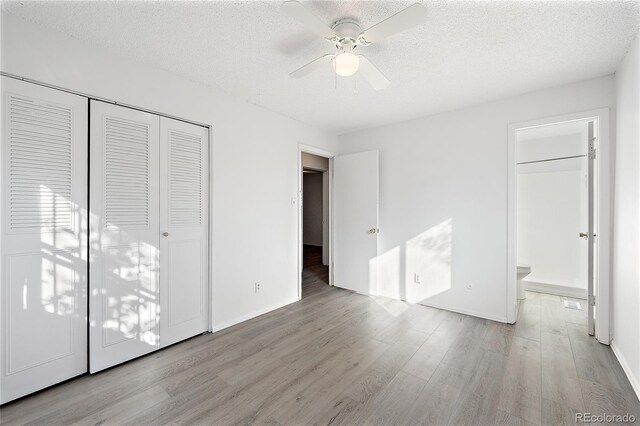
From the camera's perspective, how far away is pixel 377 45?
2123mm

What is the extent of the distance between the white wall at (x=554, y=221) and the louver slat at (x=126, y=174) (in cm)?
527

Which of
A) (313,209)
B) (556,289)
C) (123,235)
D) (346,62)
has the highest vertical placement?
(346,62)

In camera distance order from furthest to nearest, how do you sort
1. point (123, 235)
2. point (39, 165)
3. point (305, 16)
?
point (123, 235), point (39, 165), point (305, 16)

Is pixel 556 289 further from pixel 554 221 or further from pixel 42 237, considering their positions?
pixel 42 237

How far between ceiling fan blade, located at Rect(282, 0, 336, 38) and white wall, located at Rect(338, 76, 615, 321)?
243cm

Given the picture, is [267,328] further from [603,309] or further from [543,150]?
[543,150]

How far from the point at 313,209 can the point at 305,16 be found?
7.55m

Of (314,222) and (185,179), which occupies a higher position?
(185,179)

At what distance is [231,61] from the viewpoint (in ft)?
7.80

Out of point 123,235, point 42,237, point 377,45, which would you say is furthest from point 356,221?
point 42,237

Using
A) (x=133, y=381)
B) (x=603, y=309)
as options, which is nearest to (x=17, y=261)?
(x=133, y=381)

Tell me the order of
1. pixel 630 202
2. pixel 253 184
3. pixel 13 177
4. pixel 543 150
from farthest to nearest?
pixel 543 150 → pixel 253 184 → pixel 630 202 → pixel 13 177

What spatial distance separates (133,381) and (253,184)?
6.98 ft

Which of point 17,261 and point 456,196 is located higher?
point 456,196
